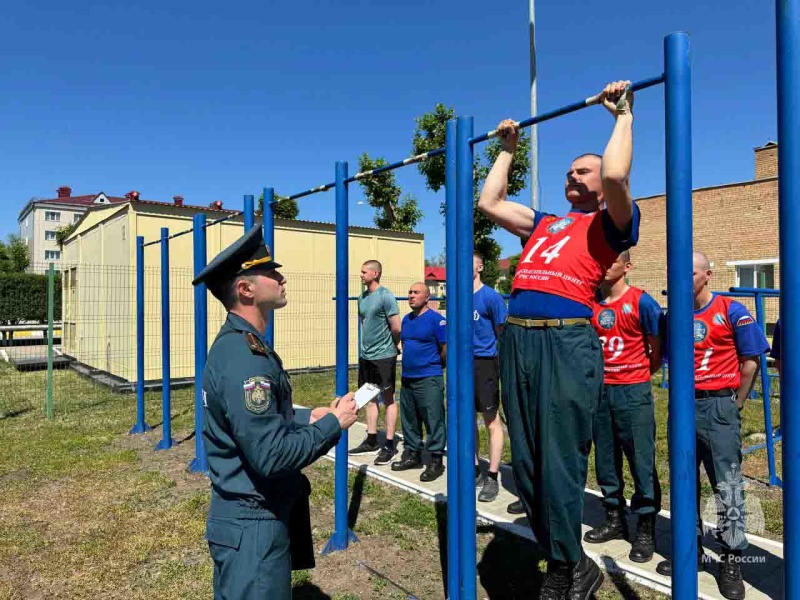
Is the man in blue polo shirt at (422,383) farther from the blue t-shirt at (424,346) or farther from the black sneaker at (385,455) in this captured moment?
the black sneaker at (385,455)

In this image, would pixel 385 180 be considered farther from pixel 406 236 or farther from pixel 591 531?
pixel 591 531

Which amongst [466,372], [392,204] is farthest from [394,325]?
[392,204]

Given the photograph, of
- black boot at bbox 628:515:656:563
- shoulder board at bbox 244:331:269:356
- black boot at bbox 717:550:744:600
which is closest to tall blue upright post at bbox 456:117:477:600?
shoulder board at bbox 244:331:269:356

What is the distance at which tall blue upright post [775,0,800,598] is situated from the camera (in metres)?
1.47

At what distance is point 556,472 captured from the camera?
200 cm

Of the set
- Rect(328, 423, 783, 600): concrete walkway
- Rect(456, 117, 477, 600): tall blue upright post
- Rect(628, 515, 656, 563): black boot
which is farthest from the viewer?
Rect(628, 515, 656, 563): black boot

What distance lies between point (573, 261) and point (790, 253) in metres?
0.72

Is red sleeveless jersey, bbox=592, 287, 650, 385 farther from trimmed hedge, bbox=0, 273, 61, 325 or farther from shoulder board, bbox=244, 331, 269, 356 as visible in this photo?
trimmed hedge, bbox=0, 273, 61, 325

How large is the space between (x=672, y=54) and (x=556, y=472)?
1.44m

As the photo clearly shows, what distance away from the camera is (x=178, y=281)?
445 inches

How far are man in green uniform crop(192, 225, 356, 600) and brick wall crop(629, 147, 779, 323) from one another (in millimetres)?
18913

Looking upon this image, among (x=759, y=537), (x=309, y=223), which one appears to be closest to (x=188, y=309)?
(x=309, y=223)

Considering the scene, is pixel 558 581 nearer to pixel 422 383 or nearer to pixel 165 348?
pixel 422 383

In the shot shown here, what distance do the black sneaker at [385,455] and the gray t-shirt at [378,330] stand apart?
952mm
